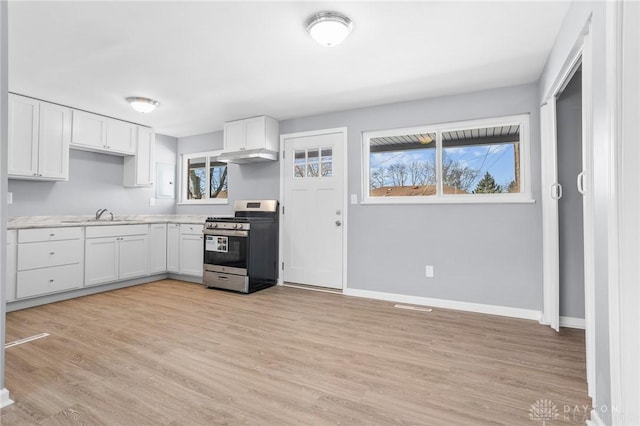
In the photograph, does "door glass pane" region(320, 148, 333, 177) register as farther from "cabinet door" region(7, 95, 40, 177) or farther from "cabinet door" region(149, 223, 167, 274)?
"cabinet door" region(7, 95, 40, 177)

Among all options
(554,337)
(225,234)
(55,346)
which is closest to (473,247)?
(554,337)

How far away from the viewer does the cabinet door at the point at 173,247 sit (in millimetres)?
5078

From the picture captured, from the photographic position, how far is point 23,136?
3689 millimetres

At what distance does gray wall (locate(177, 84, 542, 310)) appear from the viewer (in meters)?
3.24

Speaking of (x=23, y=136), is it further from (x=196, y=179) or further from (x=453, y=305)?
(x=453, y=305)

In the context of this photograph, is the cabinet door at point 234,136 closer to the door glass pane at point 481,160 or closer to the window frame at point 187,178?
the window frame at point 187,178

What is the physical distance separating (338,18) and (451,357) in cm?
249

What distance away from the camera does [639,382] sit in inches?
47.6

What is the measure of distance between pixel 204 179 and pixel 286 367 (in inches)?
164

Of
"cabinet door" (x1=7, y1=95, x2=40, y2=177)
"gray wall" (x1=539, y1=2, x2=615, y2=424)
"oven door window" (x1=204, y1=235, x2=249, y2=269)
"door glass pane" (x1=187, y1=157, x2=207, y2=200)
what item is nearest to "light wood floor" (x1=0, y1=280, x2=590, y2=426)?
"gray wall" (x1=539, y1=2, x2=615, y2=424)

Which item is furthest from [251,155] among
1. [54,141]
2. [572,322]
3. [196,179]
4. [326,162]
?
[572,322]

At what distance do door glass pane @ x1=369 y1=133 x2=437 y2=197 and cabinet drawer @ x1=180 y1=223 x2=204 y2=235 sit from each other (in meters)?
2.64

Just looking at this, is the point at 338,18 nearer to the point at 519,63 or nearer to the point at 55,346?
the point at 519,63

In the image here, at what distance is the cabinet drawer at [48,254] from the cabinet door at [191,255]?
4.39ft
